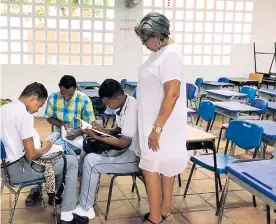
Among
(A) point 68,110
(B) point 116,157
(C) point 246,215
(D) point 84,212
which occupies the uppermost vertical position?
(A) point 68,110

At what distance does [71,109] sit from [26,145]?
3.54 feet

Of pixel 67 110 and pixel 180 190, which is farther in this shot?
pixel 180 190

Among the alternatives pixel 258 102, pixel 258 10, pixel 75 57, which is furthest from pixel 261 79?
pixel 75 57

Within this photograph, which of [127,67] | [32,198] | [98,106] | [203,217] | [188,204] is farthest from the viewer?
[127,67]

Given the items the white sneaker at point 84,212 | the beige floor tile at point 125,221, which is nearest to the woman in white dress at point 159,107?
the beige floor tile at point 125,221

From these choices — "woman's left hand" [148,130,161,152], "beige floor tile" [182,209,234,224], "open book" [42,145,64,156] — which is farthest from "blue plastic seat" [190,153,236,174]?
"open book" [42,145,64,156]

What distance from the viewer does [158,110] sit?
8.51 feet

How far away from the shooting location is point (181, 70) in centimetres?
257

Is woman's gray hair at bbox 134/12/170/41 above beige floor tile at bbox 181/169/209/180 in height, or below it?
above

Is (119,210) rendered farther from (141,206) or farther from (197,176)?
(197,176)

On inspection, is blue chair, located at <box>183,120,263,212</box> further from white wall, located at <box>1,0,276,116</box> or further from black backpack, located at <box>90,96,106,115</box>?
white wall, located at <box>1,0,276,116</box>

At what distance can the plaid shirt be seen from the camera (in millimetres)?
3551

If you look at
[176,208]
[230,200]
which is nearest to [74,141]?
[176,208]

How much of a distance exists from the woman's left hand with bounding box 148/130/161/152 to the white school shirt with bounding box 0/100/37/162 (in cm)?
79
